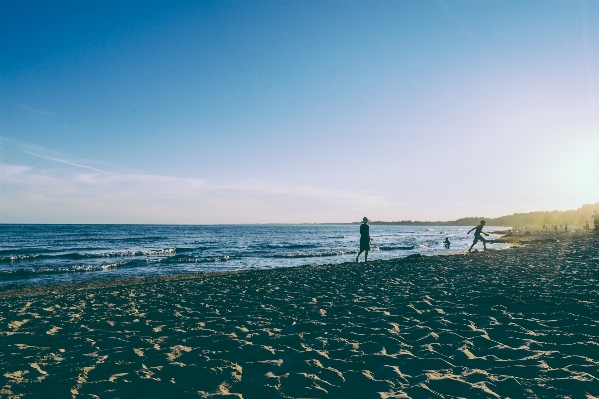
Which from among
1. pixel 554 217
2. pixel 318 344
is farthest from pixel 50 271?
pixel 554 217

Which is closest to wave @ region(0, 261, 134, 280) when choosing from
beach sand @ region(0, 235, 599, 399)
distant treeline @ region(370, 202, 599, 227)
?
beach sand @ region(0, 235, 599, 399)

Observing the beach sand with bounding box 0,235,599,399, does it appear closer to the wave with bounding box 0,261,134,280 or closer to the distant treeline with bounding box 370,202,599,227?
the wave with bounding box 0,261,134,280

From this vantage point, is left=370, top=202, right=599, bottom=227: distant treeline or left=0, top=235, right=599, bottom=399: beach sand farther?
left=370, top=202, right=599, bottom=227: distant treeline

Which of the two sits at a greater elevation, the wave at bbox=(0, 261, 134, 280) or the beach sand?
the beach sand

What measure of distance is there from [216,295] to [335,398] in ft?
24.6

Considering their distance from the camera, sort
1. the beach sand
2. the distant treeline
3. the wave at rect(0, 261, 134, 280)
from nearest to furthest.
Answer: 1. the beach sand
2. the wave at rect(0, 261, 134, 280)
3. the distant treeline

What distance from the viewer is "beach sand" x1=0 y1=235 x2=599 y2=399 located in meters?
4.20

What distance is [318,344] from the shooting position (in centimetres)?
570

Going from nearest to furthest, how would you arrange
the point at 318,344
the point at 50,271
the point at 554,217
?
the point at 318,344
the point at 50,271
the point at 554,217

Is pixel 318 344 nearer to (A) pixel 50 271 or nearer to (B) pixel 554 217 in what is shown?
(A) pixel 50 271

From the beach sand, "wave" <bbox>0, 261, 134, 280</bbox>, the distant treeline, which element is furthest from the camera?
the distant treeline

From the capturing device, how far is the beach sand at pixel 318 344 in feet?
13.8

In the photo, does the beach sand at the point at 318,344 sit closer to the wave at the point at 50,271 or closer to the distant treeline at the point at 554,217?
the wave at the point at 50,271

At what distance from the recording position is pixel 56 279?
1889 centimetres
